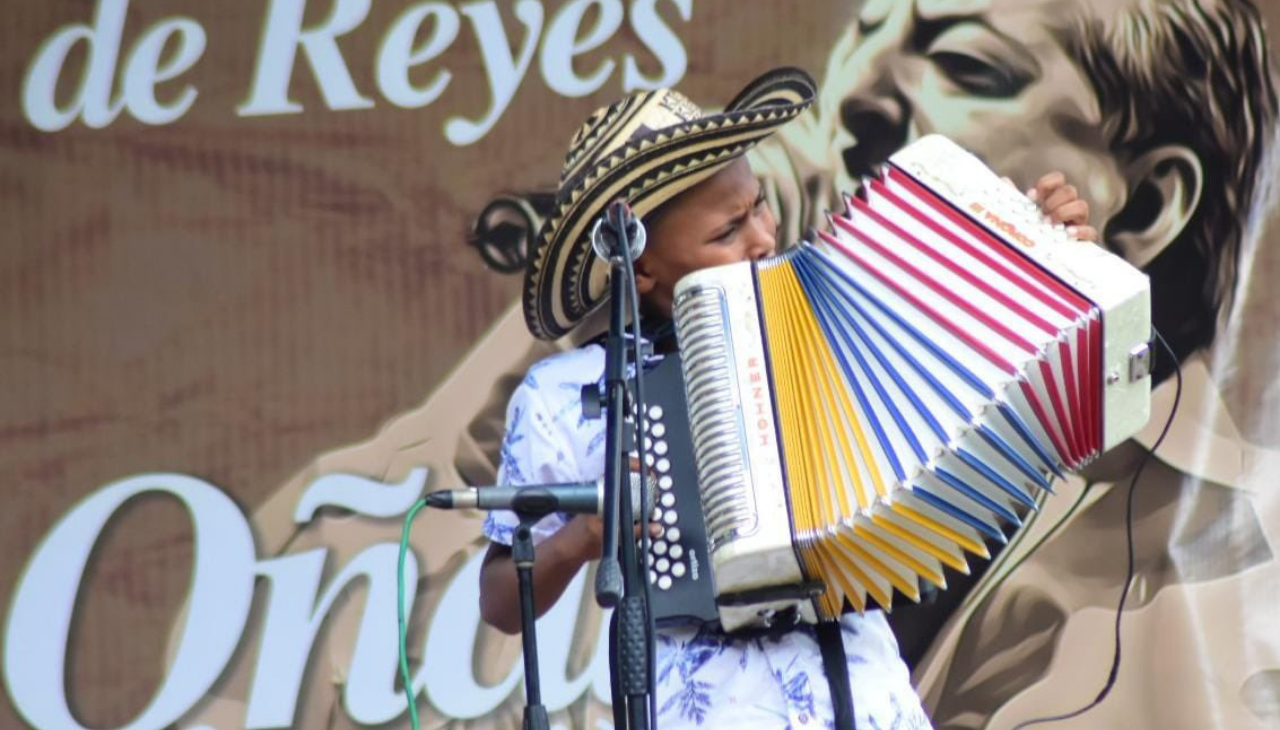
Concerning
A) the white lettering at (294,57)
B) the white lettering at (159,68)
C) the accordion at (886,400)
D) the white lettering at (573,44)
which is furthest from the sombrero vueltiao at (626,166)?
the white lettering at (159,68)

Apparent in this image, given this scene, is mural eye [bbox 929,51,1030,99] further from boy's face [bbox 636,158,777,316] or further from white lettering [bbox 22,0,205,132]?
white lettering [bbox 22,0,205,132]

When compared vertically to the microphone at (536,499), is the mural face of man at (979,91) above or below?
above

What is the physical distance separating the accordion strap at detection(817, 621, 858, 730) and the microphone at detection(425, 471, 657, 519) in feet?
1.09

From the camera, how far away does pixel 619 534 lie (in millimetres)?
2158

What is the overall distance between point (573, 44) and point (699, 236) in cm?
123

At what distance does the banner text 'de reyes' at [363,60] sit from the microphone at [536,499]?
5.47 ft

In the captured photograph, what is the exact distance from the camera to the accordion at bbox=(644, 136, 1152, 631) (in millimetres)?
2365

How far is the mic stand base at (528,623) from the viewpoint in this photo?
220 cm

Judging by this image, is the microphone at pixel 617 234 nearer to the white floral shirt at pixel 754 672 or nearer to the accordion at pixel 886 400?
the accordion at pixel 886 400

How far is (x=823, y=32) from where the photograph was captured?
3.77 m

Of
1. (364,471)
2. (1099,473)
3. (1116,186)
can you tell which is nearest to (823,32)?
(1116,186)

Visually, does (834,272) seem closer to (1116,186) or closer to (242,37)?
(1116,186)

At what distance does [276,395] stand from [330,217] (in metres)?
0.35

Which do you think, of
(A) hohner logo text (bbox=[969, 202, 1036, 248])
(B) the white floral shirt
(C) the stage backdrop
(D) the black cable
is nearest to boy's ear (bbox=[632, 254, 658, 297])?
(B) the white floral shirt
